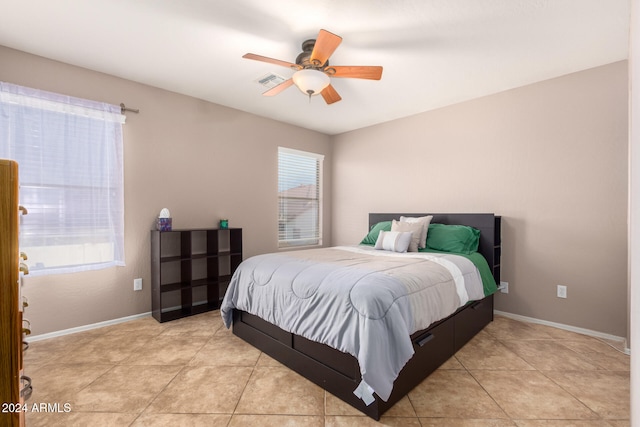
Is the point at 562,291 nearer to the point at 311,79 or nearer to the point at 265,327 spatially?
the point at 265,327

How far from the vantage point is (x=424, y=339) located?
191 cm

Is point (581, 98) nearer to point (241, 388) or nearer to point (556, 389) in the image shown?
point (556, 389)

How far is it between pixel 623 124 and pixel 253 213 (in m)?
3.97

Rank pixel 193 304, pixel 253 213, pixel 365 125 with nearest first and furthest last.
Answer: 1. pixel 193 304
2. pixel 253 213
3. pixel 365 125

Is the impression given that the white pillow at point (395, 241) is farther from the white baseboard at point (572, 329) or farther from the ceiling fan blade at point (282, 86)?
the ceiling fan blade at point (282, 86)

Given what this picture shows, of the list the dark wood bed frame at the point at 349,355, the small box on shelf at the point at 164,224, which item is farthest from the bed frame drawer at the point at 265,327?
the small box on shelf at the point at 164,224

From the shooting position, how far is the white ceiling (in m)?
1.99

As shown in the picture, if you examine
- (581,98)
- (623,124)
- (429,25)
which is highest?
(429,25)

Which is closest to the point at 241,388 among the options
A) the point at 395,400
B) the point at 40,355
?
the point at 395,400

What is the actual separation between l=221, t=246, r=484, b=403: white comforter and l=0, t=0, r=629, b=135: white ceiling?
5.76 feet

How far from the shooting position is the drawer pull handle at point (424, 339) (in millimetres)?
1874

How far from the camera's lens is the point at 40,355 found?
2311mm

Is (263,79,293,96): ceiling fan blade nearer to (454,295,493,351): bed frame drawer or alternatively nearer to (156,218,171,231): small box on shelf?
(156,218,171,231): small box on shelf

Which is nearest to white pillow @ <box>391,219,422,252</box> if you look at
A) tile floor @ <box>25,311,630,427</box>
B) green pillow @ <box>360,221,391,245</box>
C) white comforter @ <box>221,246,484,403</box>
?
green pillow @ <box>360,221,391,245</box>
